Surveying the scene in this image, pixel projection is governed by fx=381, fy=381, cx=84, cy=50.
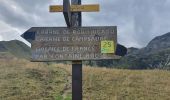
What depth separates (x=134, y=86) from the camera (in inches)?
949

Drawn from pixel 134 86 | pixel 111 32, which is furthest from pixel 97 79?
pixel 111 32

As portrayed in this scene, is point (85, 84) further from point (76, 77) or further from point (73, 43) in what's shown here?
point (73, 43)

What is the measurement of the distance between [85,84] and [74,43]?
13.1 meters

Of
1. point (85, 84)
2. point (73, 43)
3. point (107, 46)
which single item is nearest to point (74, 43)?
point (73, 43)

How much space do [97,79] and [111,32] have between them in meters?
14.7

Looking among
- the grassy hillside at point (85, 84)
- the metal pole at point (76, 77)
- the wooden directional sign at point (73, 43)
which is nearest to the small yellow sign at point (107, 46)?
the wooden directional sign at point (73, 43)

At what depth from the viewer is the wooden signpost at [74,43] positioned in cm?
1131

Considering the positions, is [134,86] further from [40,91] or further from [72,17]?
[72,17]

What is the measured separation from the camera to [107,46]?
11.4 meters

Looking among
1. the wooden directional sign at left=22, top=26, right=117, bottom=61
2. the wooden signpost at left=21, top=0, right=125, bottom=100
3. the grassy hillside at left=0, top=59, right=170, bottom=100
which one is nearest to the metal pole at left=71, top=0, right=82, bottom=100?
the wooden signpost at left=21, top=0, right=125, bottom=100

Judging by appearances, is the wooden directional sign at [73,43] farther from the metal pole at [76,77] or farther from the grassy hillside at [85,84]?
the grassy hillside at [85,84]

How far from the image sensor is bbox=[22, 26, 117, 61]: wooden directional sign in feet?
37.1

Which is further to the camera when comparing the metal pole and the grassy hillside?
the grassy hillside

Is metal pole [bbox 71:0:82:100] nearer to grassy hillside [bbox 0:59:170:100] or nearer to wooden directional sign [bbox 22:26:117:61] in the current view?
wooden directional sign [bbox 22:26:117:61]
